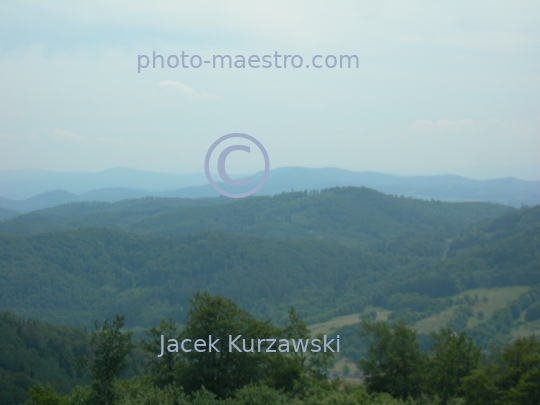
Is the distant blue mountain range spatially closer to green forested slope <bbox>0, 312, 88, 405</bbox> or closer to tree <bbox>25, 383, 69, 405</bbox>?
green forested slope <bbox>0, 312, 88, 405</bbox>

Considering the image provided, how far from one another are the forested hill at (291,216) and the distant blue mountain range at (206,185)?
14.1 feet

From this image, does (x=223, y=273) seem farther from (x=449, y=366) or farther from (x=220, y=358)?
(x=449, y=366)

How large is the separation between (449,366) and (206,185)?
91.9 meters

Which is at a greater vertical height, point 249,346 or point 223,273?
point 249,346

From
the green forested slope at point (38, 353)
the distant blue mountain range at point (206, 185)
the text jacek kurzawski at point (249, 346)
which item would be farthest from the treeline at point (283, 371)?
the distant blue mountain range at point (206, 185)

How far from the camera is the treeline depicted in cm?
1223

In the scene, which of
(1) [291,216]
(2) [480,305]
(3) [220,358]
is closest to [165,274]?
(2) [480,305]

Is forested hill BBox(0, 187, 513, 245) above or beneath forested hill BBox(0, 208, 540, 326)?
above

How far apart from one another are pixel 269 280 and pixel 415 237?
41.0 metres

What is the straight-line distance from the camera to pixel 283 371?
14.7 metres

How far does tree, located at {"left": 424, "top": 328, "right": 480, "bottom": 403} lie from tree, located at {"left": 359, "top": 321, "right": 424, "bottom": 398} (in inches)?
15.8

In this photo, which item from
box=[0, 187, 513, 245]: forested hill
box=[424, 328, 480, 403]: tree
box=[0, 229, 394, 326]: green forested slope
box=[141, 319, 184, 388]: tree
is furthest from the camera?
box=[0, 187, 513, 245]: forested hill

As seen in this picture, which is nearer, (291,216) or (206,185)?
(206,185)

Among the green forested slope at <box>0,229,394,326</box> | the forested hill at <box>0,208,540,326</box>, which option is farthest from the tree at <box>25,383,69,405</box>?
the forested hill at <box>0,208,540,326</box>
